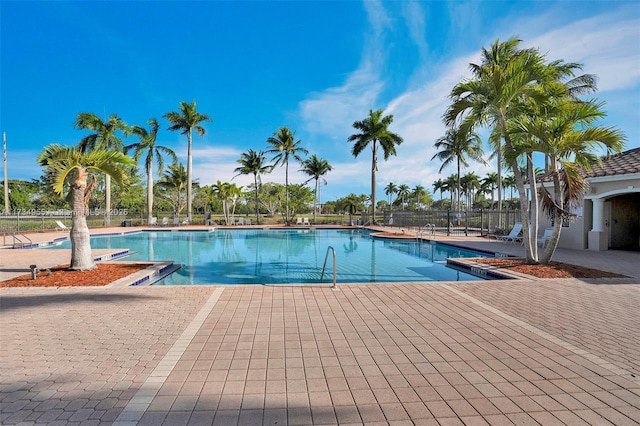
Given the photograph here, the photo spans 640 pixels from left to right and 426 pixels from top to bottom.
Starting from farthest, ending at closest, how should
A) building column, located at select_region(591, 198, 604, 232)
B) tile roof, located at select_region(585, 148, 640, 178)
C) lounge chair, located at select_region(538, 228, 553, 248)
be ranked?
lounge chair, located at select_region(538, 228, 553, 248), building column, located at select_region(591, 198, 604, 232), tile roof, located at select_region(585, 148, 640, 178)

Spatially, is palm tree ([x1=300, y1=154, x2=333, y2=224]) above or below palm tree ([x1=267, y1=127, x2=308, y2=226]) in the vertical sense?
below

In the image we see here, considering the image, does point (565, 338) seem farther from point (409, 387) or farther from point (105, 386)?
point (105, 386)

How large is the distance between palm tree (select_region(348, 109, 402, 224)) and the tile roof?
15.4 meters

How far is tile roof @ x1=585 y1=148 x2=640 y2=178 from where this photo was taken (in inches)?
460

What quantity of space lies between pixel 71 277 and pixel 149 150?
26.3 m

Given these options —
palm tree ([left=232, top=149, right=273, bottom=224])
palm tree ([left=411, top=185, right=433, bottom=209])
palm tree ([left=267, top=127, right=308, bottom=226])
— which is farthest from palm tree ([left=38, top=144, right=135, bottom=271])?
palm tree ([left=411, top=185, right=433, bottom=209])

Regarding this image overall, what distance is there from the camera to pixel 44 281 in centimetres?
662

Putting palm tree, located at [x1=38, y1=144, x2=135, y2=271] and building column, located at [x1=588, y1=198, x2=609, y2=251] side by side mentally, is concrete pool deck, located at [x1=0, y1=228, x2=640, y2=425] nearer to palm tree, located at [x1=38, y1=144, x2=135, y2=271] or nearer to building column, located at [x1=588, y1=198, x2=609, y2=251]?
palm tree, located at [x1=38, y1=144, x2=135, y2=271]

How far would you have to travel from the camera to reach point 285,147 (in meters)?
31.1

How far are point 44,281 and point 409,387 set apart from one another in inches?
296

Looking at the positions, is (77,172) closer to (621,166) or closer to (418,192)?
(621,166)

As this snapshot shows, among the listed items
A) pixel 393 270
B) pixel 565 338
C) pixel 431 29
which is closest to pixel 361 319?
pixel 565 338

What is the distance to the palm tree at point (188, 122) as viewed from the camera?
29.1 m

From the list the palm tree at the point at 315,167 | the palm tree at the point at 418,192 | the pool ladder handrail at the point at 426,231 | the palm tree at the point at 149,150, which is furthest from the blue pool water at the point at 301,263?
the palm tree at the point at 418,192
